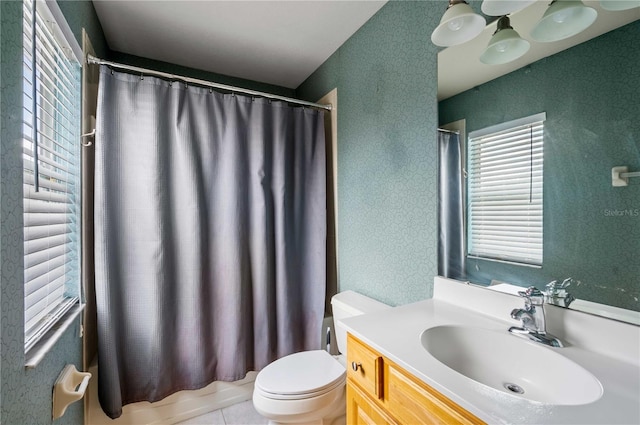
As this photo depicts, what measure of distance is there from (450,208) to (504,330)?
0.52 m

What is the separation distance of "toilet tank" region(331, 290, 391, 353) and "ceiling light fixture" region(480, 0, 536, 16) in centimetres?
134

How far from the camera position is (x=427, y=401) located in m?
0.74

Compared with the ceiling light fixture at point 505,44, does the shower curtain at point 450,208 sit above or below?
below

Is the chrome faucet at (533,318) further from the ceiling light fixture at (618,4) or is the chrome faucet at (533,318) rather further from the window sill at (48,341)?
the window sill at (48,341)

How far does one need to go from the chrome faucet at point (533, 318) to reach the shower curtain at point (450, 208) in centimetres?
30

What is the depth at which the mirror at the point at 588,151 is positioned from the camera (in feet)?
2.70

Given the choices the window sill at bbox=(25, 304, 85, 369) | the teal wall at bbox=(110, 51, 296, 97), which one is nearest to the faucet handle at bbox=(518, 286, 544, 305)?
the window sill at bbox=(25, 304, 85, 369)

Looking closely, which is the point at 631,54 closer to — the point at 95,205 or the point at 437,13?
the point at 437,13

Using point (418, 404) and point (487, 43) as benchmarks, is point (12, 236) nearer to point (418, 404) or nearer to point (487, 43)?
point (418, 404)

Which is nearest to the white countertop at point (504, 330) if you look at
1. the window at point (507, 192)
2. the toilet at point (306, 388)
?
the window at point (507, 192)

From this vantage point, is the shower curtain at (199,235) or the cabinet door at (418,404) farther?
the shower curtain at (199,235)

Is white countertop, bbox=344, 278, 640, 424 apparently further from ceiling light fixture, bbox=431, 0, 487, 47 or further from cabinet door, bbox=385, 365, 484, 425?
ceiling light fixture, bbox=431, 0, 487, 47

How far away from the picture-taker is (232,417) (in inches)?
73.0
